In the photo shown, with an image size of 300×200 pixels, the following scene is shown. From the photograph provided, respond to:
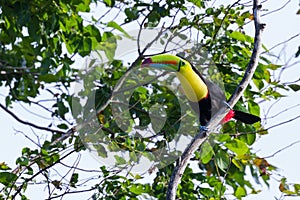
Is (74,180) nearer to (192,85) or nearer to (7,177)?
(7,177)

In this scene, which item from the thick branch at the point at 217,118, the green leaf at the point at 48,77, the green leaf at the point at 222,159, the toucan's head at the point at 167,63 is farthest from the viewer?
the green leaf at the point at 48,77

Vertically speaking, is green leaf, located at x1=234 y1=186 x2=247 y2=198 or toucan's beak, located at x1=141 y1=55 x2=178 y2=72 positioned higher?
toucan's beak, located at x1=141 y1=55 x2=178 y2=72

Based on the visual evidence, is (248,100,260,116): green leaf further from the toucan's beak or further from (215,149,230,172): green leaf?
the toucan's beak

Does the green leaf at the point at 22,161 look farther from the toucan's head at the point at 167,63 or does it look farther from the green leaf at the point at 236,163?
the green leaf at the point at 236,163

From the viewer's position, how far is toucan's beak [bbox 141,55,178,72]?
3344mm

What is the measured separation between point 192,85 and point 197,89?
0.12 feet

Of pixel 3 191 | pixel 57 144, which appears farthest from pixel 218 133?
pixel 3 191

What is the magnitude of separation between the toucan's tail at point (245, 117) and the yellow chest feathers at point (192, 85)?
17 centimetres

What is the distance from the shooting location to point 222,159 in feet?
12.1

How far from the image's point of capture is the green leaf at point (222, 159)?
366 cm

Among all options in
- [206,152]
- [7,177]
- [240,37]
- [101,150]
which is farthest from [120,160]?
[240,37]

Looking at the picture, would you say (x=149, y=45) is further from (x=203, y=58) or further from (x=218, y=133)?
(x=218, y=133)

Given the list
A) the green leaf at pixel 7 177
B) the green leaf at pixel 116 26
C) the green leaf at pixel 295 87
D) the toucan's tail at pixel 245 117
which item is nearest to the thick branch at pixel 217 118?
the toucan's tail at pixel 245 117

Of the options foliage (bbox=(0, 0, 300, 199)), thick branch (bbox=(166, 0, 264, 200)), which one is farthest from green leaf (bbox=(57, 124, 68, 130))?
thick branch (bbox=(166, 0, 264, 200))
